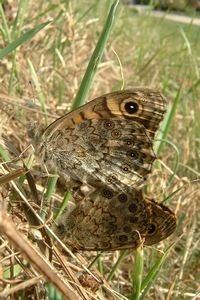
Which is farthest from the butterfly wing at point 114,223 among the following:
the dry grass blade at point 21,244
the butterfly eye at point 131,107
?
the dry grass blade at point 21,244

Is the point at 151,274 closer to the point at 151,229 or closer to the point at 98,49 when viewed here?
the point at 151,229

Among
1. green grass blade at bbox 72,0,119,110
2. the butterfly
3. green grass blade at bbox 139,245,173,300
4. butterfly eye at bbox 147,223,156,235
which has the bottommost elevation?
green grass blade at bbox 139,245,173,300

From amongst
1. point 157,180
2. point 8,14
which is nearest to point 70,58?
point 8,14

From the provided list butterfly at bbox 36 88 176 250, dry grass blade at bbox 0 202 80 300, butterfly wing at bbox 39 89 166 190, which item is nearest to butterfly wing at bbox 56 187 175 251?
butterfly at bbox 36 88 176 250

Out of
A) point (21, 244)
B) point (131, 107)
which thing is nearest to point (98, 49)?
point (131, 107)

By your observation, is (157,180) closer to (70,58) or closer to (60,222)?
(60,222)

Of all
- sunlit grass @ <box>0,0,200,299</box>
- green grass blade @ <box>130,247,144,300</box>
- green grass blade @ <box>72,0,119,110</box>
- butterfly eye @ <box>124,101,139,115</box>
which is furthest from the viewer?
sunlit grass @ <box>0,0,200,299</box>

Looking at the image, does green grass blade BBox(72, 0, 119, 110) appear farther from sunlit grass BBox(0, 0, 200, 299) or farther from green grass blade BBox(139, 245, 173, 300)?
green grass blade BBox(139, 245, 173, 300)

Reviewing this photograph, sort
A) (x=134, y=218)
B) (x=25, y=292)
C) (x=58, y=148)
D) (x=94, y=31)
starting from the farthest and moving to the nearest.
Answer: (x=94, y=31)
(x=58, y=148)
(x=134, y=218)
(x=25, y=292)
